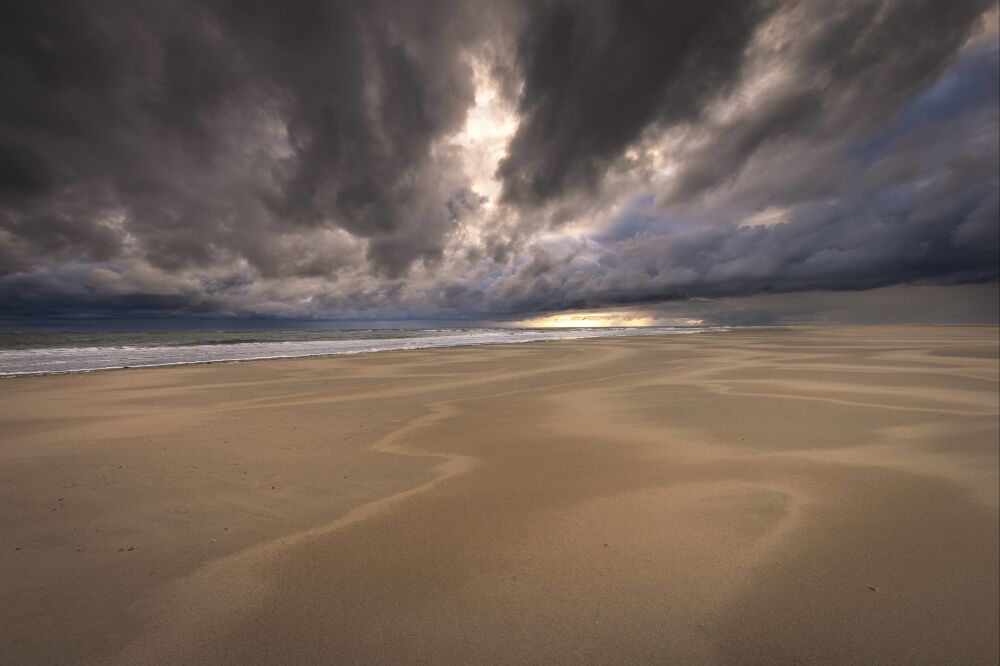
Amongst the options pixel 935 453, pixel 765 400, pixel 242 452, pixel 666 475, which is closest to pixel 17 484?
pixel 242 452

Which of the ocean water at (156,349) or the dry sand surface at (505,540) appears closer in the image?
Result: the dry sand surface at (505,540)

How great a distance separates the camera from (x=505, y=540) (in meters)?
3.71

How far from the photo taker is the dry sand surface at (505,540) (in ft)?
8.61

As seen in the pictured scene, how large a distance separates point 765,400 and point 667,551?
7.99 meters

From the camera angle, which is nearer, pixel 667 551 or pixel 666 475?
pixel 667 551

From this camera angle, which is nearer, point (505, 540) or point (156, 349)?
point (505, 540)

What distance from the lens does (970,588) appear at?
10.2 feet

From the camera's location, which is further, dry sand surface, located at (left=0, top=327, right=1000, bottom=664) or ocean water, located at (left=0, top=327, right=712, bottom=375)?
ocean water, located at (left=0, top=327, right=712, bottom=375)

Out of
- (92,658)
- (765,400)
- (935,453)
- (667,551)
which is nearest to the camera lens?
(92,658)

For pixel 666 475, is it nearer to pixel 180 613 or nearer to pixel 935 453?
pixel 935 453

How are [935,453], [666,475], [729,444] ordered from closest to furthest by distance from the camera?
1. [666,475]
2. [935,453]
3. [729,444]

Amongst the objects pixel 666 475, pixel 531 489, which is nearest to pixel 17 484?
pixel 531 489

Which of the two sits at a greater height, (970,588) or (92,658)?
(92,658)

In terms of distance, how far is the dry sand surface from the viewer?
262 centimetres
